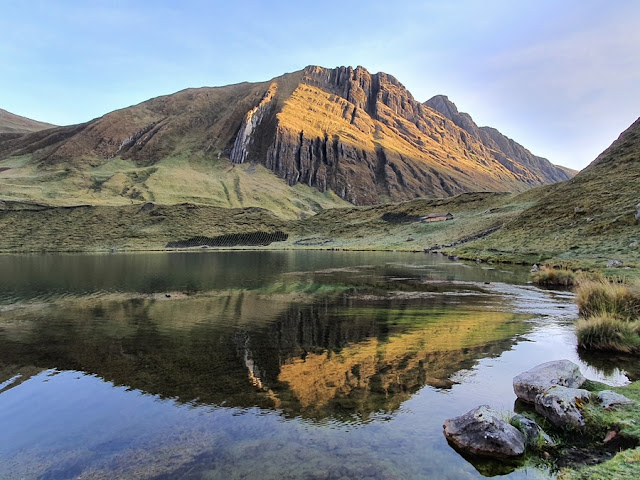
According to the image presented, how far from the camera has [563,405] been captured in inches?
351

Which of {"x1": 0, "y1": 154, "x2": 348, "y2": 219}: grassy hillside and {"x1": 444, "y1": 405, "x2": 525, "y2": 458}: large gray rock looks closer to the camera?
{"x1": 444, "y1": 405, "x2": 525, "y2": 458}: large gray rock

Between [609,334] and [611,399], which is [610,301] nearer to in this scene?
[609,334]

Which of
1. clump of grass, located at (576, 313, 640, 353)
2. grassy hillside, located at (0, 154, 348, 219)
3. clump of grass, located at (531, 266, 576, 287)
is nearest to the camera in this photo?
clump of grass, located at (576, 313, 640, 353)

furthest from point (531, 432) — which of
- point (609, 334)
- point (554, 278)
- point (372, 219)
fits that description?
point (372, 219)

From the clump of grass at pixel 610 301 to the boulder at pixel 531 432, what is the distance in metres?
9.52

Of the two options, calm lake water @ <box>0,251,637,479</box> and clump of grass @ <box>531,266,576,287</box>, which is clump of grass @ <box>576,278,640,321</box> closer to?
calm lake water @ <box>0,251,637,479</box>

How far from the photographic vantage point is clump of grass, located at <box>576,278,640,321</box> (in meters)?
16.3

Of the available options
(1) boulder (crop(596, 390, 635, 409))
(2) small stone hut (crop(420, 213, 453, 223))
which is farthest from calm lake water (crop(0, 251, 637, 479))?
(2) small stone hut (crop(420, 213, 453, 223))

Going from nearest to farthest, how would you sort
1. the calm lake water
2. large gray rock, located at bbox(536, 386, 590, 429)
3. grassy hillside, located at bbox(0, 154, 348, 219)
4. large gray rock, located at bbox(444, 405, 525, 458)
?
large gray rock, located at bbox(444, 405, 525, 458), the calm lake water, large gray rock, located at bbox(536, 386, 590, 429), grassy hillside, located at bbox(0, 154, 348, 219)

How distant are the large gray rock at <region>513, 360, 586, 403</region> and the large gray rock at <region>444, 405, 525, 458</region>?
6.77 feet

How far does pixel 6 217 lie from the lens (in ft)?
412

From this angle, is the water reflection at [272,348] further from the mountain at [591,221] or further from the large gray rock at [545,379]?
the mountain at [591,221]

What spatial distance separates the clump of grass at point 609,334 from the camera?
13992 mm

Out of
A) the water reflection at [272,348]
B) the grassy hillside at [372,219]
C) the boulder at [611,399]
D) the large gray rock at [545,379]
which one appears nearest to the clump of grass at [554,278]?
the grassy hillside at [372,219]
